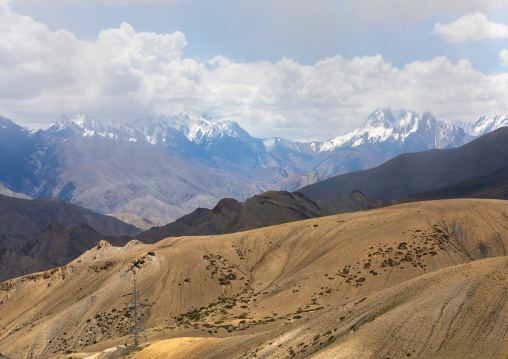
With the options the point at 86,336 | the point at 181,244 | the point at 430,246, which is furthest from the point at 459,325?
the point at 181,244

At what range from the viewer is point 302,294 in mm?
94625

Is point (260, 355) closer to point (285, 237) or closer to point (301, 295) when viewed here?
point (301, 295)

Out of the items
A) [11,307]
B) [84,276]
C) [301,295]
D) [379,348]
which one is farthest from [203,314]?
[11,307]

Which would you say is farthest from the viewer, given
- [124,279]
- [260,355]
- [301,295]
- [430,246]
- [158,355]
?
[124,279]

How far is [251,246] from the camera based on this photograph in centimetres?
13125

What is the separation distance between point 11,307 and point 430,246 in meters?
112

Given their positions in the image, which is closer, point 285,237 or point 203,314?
point 203,314

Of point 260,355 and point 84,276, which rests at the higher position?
point 84,276

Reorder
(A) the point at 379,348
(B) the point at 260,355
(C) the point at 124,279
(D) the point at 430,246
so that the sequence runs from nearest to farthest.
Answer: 1. (A) the point at 379,348
2. (B) the point at 260,355
3. (D) the point at 430,246
4. (C) the point at 124,279

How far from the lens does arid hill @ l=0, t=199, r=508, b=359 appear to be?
46656 mm

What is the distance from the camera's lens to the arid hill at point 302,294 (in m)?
46.7

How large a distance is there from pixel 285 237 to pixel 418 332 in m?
83.8

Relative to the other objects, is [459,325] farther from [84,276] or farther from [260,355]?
[84,276]

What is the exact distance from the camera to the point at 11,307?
5212 inches
